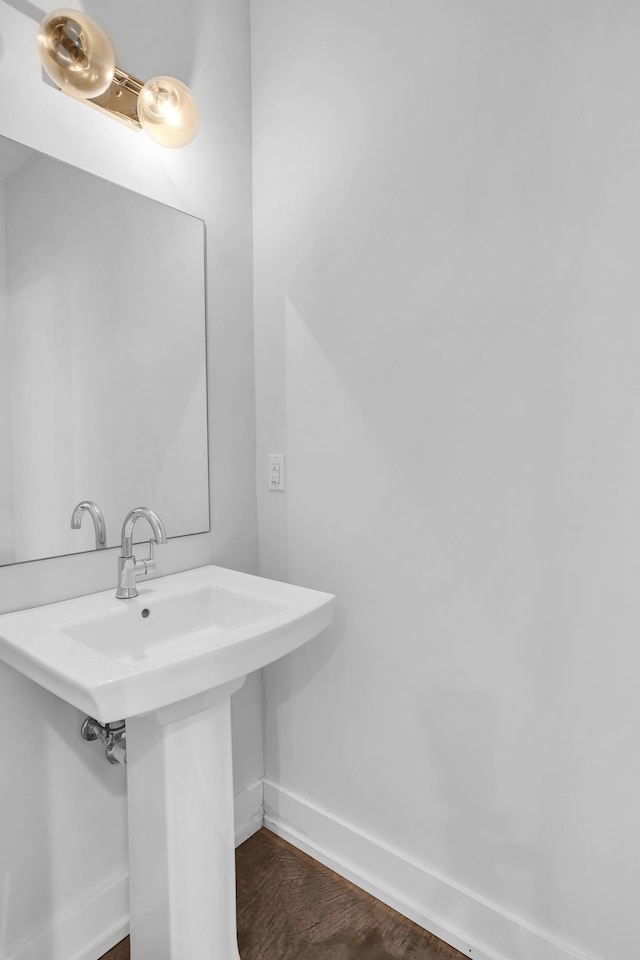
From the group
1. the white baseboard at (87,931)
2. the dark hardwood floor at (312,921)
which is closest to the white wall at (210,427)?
the white baseboard at (87,931)

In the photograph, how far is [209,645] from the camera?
969 millimetres

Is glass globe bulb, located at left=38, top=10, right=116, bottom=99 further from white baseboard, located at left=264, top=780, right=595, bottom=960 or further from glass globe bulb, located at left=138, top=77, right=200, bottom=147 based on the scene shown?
white baseboard, located at left=264, top=780, right=595, bottom=960

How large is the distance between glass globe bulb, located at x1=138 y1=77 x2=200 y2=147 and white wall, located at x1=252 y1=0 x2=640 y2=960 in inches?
12.9

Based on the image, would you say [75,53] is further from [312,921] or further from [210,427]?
[312,921]

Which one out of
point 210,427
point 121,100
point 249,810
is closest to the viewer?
point 121,100

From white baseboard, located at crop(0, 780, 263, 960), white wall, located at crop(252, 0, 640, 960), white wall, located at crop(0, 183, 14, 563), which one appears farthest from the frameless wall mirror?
white baseboard, located at crop(0, 780, 263, 960)

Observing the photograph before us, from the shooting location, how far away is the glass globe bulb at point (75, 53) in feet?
3.60

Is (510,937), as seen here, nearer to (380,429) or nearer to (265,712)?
(265,712)

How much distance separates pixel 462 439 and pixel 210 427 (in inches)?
29.0

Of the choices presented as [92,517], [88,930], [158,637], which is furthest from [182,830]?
[92,517]

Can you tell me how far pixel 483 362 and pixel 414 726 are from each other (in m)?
0.93

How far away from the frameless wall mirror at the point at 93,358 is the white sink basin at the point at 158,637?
176 millimetres

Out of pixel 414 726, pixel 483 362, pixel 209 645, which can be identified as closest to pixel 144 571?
pixel 209 645

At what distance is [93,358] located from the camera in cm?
130
